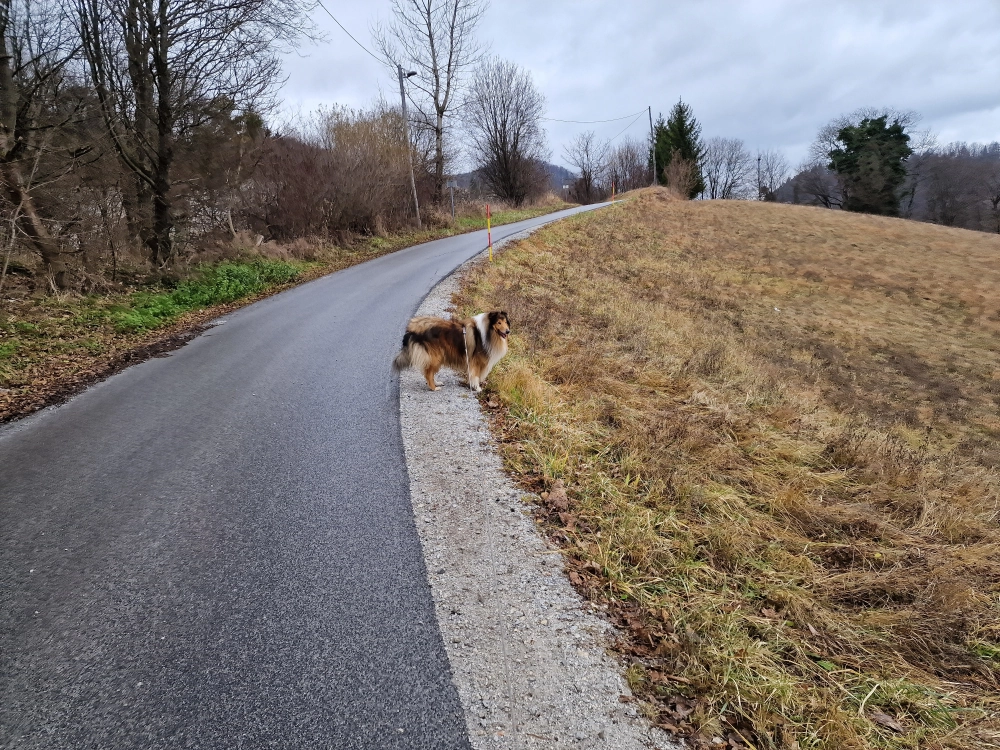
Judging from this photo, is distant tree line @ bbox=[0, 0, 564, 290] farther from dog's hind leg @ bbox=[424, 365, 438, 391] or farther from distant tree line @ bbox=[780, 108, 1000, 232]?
distant tree line @ bbox=[780, 108, 1000, 232]

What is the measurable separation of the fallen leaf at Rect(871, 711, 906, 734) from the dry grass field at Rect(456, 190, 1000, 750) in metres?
0.01

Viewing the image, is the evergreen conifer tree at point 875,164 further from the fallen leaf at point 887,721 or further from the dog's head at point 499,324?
the fallen leaf at point 887,721

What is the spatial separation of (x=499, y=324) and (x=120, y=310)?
920cm

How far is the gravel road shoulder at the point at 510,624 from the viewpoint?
2.31 meters

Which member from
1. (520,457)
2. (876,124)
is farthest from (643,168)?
(520,457)

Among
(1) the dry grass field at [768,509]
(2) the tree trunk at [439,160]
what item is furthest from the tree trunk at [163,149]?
(2) the tree trunk at [439,160]

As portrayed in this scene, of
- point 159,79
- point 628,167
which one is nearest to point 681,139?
point 628,167

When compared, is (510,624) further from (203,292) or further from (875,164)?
(875,164)

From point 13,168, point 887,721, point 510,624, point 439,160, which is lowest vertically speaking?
point 887,721

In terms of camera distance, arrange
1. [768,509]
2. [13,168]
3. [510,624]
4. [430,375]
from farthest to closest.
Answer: [13,168]
[430,375]
[768,509]
[510,624]

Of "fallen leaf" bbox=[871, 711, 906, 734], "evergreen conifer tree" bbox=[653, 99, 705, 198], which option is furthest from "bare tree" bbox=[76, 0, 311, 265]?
"evergreen conifer tree" bbox=[653, 99, 705, 198]

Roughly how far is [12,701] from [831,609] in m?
4.76

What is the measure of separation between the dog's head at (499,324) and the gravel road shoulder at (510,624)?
1954mm

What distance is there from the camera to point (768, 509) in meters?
4.59
